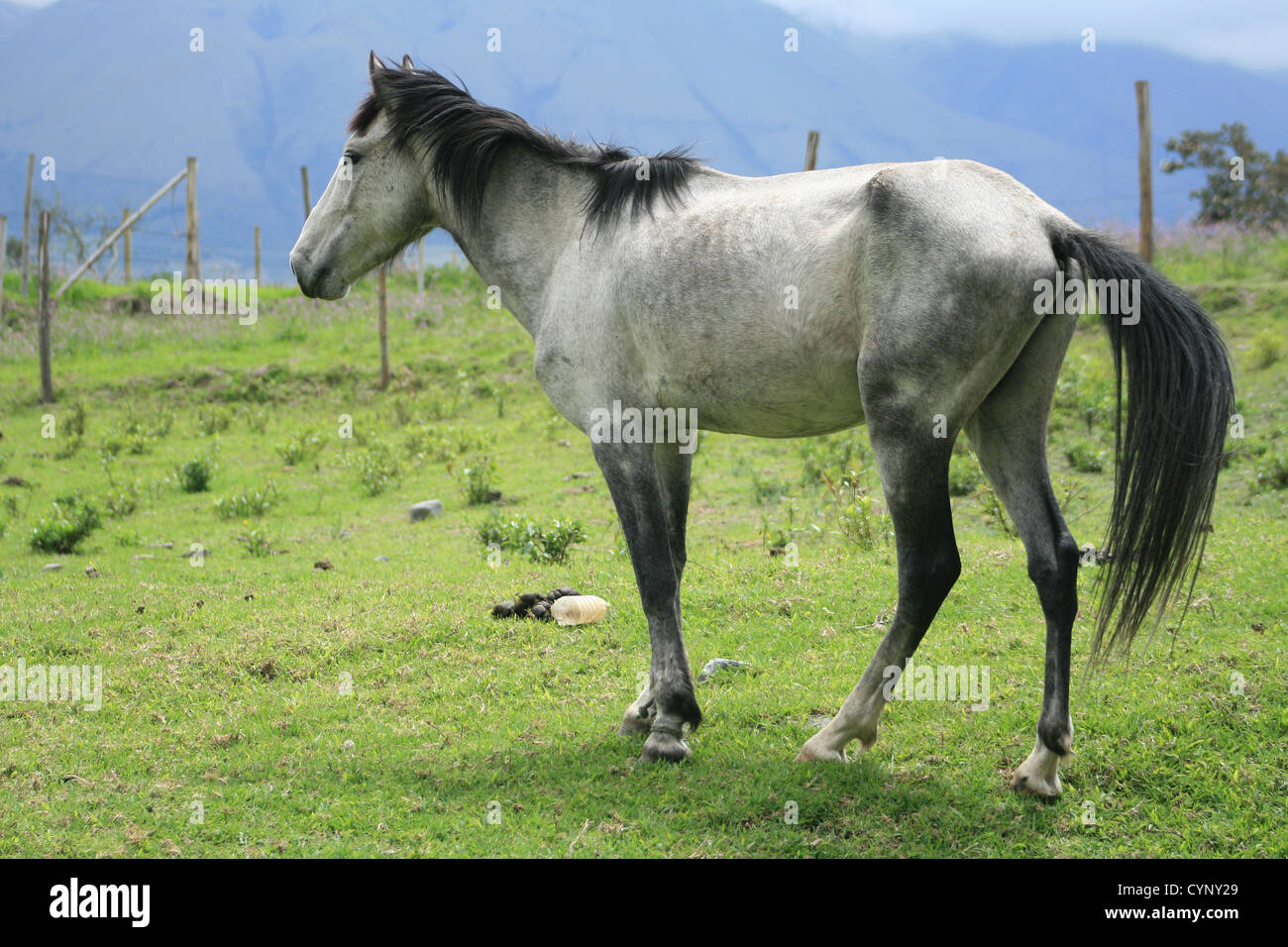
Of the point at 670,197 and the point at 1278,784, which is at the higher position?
the point at 670,197

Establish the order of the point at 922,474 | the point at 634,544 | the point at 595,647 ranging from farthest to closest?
1. the point at 595,647
2. the point at 634,544
3. the point at 922,474

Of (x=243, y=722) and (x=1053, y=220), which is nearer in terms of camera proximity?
(x=1053, y=220)

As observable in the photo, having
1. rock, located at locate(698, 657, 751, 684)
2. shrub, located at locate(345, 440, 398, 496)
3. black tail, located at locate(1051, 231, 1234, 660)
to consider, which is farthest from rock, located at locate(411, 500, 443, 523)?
black tail, located at locate(1051, 231, 1234, 660)

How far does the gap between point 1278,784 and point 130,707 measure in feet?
17.9

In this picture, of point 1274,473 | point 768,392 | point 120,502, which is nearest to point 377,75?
point 768,392

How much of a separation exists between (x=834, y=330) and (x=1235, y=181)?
88.4ft

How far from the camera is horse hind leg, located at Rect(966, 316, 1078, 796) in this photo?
407cm

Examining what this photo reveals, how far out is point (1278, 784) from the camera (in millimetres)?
4008

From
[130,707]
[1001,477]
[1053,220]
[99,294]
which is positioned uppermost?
[99,294]

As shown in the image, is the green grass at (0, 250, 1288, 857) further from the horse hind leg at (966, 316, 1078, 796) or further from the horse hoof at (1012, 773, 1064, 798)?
the horse hind leg at (966, 316, 1078, 796)

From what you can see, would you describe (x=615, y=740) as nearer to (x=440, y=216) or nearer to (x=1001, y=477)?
(x=1001, y=477)

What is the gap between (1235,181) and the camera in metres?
26.0

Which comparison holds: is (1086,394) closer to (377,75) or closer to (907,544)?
(907,544)

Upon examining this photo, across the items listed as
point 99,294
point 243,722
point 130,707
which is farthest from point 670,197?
point 99,294
